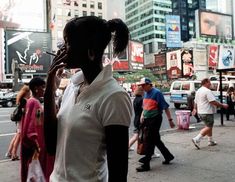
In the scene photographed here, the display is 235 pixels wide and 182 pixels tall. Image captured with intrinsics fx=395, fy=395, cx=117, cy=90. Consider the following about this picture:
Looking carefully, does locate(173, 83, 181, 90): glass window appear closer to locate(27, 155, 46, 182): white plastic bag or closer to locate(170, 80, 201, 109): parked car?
locate(170, 80, 201, 109): parked car

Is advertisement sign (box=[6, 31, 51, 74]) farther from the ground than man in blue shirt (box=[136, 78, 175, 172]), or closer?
farther from the ground

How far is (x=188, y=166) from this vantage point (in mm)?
7102

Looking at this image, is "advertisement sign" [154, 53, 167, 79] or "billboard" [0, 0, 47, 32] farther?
"advertisement sign" [154, 53, 167, 79]

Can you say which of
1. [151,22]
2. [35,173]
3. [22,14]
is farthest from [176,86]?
[151,22]

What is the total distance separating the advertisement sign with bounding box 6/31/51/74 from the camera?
67.9 metres

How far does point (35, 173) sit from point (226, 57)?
15.0 meters

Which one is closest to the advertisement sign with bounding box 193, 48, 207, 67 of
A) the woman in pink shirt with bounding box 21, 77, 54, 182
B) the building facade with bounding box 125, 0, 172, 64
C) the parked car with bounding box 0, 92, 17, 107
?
the parked car with bounding box 0, 92, 17, 107

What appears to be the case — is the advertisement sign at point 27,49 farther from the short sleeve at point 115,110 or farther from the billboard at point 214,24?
the short sleeve at point 115,110

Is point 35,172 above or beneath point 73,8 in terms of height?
beneath

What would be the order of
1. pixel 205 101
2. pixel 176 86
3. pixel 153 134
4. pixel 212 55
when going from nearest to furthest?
pixel 153 134 < pixel 205 101 < pixel 176 86 < pixel 212 55

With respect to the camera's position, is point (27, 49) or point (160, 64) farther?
point (160, 64)

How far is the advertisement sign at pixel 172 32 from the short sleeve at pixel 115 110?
73951mm

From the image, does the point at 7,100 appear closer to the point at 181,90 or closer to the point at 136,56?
the point at 181,90

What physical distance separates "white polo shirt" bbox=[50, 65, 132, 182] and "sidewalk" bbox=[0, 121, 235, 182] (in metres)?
4.51
